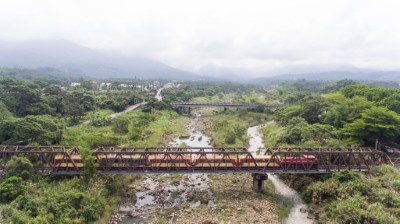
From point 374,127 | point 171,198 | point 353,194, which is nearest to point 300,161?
point 353,194

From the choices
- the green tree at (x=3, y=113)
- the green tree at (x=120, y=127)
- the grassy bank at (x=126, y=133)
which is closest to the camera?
the grassy bank at (x=126, y=133)

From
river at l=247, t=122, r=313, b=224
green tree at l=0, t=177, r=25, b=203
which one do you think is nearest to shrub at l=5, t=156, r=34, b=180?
green tree at l=0, t=177, r=25, b=203

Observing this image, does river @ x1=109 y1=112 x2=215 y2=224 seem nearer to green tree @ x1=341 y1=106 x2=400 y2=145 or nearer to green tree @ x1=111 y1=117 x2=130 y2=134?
green tree @ x1=111 y1=117 x2=130 y2=134

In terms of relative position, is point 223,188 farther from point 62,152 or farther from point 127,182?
point 62,152

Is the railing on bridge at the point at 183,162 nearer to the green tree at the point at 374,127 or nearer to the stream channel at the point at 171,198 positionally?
the stream channel at the point at 171,198

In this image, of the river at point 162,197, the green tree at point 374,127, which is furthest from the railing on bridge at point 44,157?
the green tree at point 374,127

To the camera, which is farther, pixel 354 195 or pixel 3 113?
pixel 3 113

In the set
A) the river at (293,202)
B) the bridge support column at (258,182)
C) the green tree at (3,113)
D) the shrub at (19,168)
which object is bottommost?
the river at (293,202)

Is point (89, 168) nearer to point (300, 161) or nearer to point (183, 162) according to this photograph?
point (183, 162)

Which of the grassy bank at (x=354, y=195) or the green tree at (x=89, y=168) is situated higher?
the green tree at (x=89, y=168)
